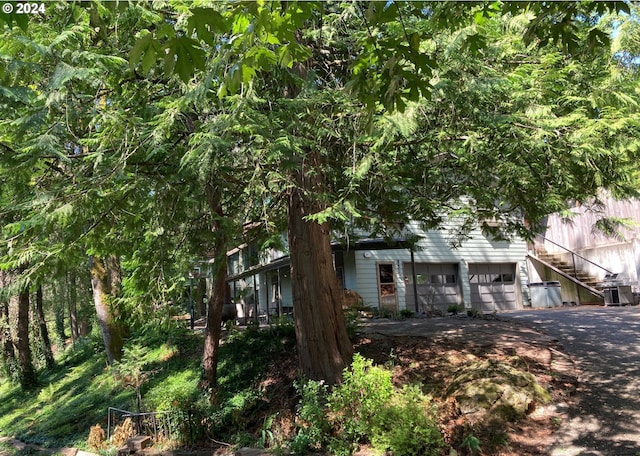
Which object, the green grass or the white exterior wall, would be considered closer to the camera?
the green grass

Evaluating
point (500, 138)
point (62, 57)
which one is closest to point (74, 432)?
point (62, 57)

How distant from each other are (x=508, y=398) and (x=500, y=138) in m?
3.67

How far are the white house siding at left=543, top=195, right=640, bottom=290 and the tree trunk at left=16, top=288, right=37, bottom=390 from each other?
62.1 ft

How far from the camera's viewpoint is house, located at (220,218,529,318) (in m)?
19.5

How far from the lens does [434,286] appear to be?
21141 millimetres

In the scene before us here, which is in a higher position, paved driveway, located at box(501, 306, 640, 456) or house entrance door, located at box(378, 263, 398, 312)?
house entrance door, located at box(378, 263, 398, 312)

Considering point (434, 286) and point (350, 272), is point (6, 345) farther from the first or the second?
point (434, 286)

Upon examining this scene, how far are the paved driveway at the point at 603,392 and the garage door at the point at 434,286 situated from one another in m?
8.58

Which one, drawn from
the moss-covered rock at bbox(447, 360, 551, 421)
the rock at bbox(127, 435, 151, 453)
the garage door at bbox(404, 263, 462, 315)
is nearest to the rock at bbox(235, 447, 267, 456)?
the rock at bbox(127, 435, 151, 453)

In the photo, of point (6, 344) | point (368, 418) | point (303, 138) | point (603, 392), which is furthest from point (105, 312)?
point (603, 392)

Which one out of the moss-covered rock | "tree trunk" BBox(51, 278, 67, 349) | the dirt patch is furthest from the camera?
"tree trunk" BBox(51, 278, 67, 349)

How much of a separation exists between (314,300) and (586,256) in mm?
15683

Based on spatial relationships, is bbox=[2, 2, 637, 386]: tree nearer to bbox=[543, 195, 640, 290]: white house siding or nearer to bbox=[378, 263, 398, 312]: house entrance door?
bbox=[543, 195, 640, 290]: white house siding

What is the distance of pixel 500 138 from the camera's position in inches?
291
